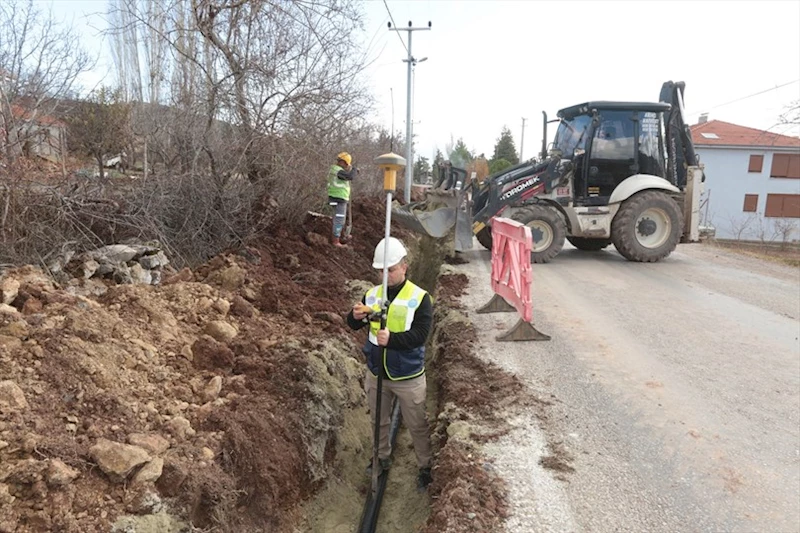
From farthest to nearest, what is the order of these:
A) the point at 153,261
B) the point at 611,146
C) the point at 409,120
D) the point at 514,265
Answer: the point at 409,120
the point at 611,146
the point at 514,265
the point at 153,261

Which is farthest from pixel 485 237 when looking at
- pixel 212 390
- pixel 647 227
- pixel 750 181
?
pixel 750 181

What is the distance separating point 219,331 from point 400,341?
1902 millimetres

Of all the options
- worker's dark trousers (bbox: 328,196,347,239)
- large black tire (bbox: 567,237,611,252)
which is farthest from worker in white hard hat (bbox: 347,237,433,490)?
large black tire (bbox: 567,237,611,252)

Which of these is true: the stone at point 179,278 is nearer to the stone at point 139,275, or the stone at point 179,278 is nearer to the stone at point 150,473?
the stone at point 139,275

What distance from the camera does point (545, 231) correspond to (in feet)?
32.7

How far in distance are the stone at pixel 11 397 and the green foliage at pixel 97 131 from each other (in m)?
5.78

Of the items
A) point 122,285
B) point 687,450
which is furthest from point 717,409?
point 122,285

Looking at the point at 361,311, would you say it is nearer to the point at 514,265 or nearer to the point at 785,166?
the point at 514,265

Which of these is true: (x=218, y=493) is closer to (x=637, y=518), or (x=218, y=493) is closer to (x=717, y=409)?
(x=637, y=518)

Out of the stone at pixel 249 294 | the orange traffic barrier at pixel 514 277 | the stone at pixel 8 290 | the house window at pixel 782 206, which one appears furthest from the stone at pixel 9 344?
the house window at pixel 782 206

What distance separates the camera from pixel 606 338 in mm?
5848

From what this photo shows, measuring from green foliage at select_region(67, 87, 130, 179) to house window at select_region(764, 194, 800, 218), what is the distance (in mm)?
33316

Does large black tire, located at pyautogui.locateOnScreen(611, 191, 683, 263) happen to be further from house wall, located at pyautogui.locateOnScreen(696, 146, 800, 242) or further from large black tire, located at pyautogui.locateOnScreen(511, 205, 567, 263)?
house wall, located at pyautogui.locateOnScreen(696, 146, 800, 242)

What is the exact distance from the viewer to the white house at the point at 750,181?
29.8 meters
